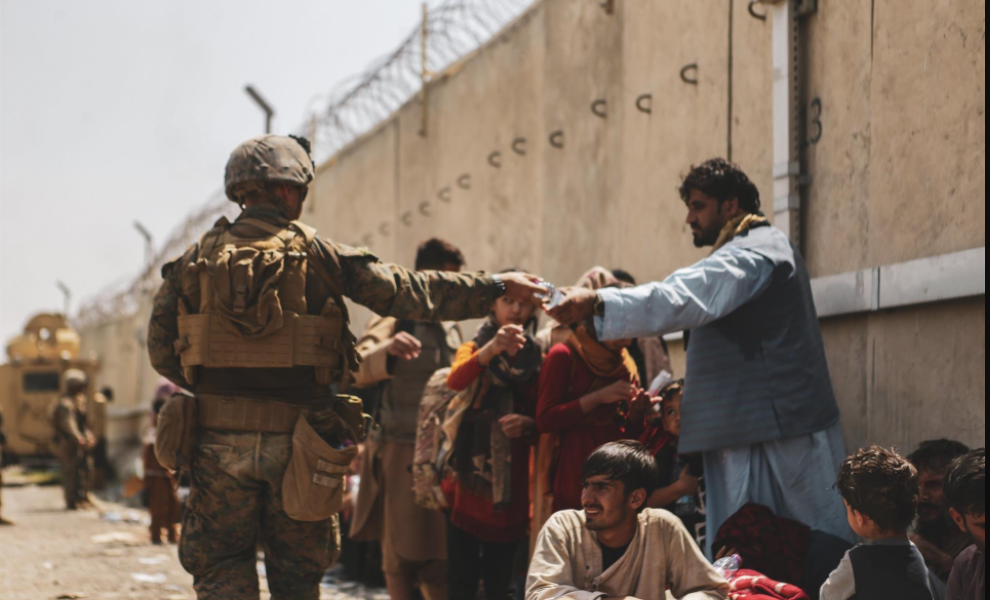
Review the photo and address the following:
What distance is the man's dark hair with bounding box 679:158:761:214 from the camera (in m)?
4.28

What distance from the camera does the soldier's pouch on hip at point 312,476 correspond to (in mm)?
3912

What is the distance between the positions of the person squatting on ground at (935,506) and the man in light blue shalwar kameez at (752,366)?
0.81 ft

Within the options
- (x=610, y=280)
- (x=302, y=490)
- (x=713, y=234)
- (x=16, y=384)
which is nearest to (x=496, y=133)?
(x=610, y=280)

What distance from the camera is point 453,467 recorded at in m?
5.11

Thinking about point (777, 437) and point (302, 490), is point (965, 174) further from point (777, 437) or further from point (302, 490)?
point (302, 490)

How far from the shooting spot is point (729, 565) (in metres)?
3.80

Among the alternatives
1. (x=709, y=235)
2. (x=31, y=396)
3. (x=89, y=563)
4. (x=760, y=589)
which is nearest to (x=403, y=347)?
(x=709, y=235)

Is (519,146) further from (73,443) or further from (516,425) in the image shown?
(73,443)

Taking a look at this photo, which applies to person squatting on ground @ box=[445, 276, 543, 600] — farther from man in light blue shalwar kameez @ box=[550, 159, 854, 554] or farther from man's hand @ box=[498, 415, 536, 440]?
man in light blue shalwar kameez @ box=[550, 159, 854, 554]

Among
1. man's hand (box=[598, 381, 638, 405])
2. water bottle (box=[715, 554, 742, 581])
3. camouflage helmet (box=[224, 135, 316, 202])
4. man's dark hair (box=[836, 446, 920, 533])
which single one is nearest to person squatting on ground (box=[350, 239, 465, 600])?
man's hand (box=[598, 381, 638, 405])

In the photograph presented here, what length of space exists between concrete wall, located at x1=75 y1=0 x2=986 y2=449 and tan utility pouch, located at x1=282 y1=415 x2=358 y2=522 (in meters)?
2.13

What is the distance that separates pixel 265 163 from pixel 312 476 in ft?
3.65

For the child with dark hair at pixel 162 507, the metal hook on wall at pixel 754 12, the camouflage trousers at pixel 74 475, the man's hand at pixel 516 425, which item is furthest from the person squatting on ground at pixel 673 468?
the camouflage trousers at pixel 74 475

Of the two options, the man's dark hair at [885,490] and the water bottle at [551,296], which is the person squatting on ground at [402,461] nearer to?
the water bottle at [551,296]
